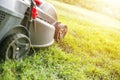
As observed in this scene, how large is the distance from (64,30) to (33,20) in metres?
1.91

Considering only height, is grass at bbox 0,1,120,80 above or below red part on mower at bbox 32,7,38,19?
below

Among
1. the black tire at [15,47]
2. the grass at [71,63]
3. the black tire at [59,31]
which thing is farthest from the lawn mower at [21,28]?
the black tire at [59,31]

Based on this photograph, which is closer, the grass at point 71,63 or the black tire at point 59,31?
the grass at point 71,63

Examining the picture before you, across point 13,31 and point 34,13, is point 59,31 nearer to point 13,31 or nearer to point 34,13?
point 34,13

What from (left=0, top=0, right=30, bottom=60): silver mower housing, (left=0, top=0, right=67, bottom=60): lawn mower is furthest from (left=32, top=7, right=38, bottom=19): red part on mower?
(left=0, top=0, right=30, bottom=60): silver mower housing

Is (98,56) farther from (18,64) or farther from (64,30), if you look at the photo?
(18,64)

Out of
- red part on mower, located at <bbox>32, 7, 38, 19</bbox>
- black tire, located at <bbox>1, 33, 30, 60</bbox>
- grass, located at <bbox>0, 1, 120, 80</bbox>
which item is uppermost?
red part on mower, located at <bbox>32, 7, 38, 19</bbox>

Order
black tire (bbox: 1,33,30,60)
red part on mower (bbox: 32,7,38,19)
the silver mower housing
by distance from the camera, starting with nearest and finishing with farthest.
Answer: the silver mower housing, black tire (bbox: 1,33,30,60), red part on mower (bbox: 32,7,38,19)

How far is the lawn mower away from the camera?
5.07 m

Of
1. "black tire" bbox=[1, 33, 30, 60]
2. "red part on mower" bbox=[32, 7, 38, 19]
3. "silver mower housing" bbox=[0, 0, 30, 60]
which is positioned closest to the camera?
"silver mower housing" bbox=[0, 0, 30, 60]

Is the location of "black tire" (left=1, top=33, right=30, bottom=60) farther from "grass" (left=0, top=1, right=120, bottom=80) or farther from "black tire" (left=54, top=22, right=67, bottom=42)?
"black tire" (left=54, top=22, right=67, bottom=42)

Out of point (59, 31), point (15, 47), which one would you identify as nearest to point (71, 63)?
point (59, 31)

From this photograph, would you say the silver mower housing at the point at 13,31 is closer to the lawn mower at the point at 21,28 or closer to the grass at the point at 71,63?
the lawn mower at the point at 21,28

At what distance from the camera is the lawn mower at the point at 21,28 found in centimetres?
507
